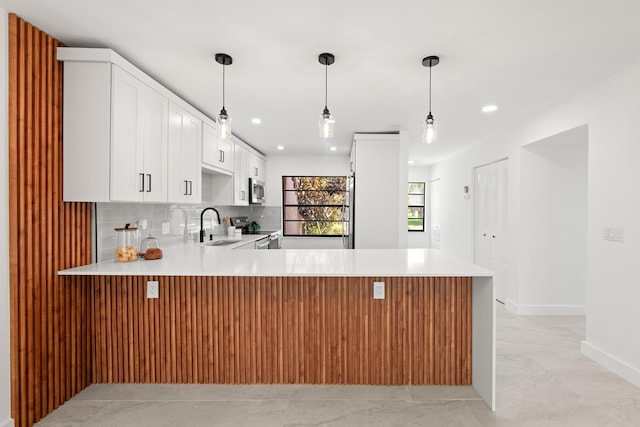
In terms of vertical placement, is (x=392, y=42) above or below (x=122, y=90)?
above

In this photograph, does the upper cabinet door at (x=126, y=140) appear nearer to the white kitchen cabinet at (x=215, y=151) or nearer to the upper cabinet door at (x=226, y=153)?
the white kitchen cabinet at (x=215, y=151)

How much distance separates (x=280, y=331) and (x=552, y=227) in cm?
349

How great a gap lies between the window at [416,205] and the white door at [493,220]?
9.10ft

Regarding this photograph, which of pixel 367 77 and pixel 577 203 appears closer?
pixel 367 77

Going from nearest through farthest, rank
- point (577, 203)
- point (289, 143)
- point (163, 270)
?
point (163, 270) < point (577, 203) < point (289, 143)

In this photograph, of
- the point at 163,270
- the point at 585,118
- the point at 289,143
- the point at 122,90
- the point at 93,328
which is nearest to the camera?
the point at 163,270

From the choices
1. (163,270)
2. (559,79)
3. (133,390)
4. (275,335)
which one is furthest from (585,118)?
(133,390)

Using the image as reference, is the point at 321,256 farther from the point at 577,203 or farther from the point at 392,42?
the point at 577,203

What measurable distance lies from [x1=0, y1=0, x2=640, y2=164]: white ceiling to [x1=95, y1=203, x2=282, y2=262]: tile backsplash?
1105 mm

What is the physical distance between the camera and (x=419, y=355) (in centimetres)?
251

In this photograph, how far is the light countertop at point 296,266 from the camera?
2.10 m

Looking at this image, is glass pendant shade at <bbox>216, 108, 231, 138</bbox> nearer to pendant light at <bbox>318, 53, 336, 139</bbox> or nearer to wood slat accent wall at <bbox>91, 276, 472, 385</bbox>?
pendant light at <bbox>318, 53, 336, 139</bbox>

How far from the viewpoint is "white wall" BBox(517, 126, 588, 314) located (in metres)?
4.09

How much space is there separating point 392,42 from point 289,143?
11.4ft
